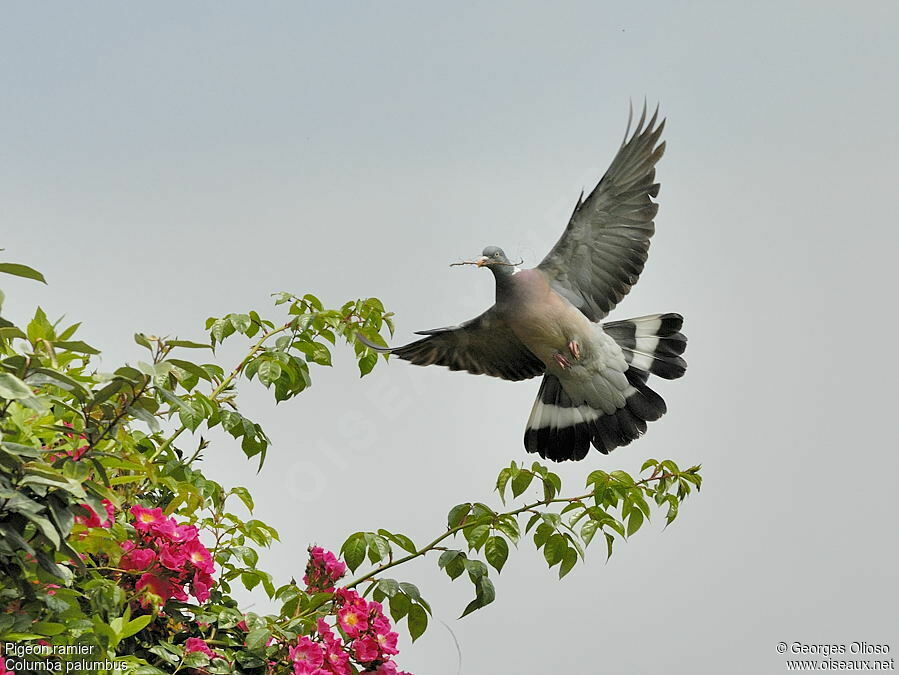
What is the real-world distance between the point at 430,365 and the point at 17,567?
93.2 inches

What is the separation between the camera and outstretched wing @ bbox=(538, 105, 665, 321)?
3584mm

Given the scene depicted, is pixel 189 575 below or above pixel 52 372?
below

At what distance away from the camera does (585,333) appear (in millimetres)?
3758

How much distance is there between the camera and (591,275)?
3797mm

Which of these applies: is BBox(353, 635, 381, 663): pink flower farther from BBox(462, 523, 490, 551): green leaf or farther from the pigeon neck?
the pigeon neck

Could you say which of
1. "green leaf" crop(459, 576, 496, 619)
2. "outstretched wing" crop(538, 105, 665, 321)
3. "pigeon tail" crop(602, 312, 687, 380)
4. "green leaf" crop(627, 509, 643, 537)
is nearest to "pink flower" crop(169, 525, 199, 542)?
"green leaf" crop(459, 576, 496, 619)

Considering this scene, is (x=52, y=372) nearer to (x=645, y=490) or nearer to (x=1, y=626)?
(x=1, y=626)

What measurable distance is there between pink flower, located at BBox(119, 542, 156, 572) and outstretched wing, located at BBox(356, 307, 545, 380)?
1768 mm

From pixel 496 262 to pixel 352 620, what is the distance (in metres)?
1.65

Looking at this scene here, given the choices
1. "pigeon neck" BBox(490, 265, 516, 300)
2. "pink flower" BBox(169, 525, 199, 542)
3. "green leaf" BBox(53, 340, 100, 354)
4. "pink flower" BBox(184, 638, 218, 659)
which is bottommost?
"pink flower" BBox(184, 638, 218, 659)

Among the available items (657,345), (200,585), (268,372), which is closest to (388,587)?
(200,585)

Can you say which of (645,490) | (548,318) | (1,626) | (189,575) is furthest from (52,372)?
(548,318)

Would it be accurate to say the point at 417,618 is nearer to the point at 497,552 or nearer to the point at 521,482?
the point at 497,552

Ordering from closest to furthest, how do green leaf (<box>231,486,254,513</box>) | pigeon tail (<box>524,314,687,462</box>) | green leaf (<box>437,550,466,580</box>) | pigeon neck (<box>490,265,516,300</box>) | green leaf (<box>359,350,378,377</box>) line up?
green leaf (<box>437,550,466,580</box>) → green leaf (<box>231,486,254,513</box>) → green leaf (<box>359,350,378,377</box>) → pigeon neck (<box>490,265,516,300</box>) → pigeon tail (<box>524,314,687,462</box>)
